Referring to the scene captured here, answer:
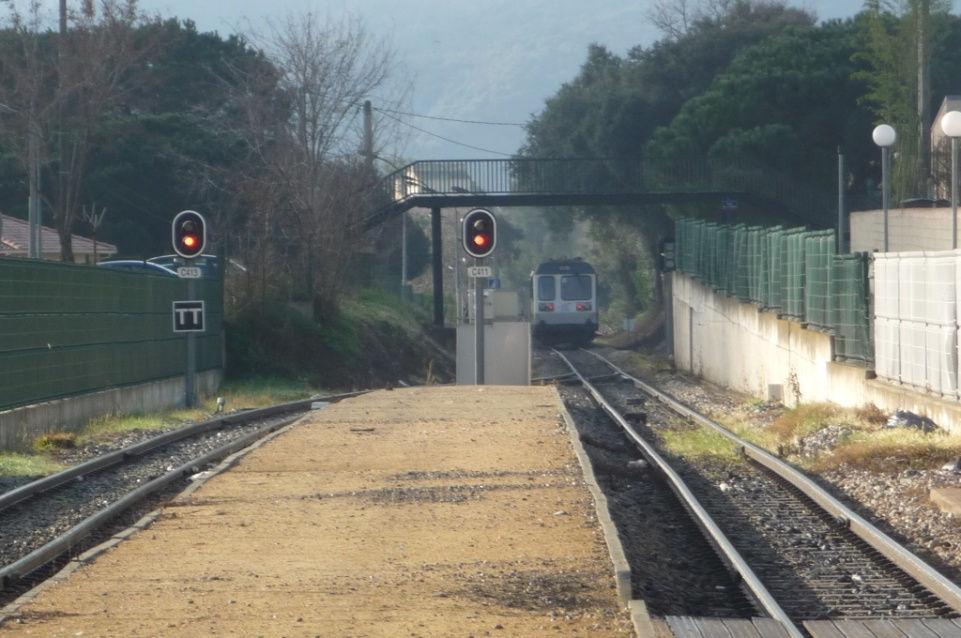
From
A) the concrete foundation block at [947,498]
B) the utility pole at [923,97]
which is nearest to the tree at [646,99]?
the utility pole at [923,97]

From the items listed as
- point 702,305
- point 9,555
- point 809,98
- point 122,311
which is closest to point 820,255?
point 122,311

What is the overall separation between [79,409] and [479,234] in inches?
282

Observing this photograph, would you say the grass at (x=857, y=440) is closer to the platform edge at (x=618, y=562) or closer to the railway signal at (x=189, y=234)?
the platform edge at (x=618, y=562)

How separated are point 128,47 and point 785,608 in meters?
32.5

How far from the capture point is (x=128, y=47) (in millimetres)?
37125

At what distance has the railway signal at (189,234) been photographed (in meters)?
21.7

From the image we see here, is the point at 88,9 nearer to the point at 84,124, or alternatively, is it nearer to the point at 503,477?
the point at 84,124

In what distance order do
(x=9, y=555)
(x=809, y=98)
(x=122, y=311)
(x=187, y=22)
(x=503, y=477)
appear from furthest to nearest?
(x=187, y=22) → (x=809, y=98) → (x=122, y=311) → (x=503, y=477) → (x=9, y=555)

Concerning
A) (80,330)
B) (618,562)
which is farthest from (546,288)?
(618,562)

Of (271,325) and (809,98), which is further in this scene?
(809,98)

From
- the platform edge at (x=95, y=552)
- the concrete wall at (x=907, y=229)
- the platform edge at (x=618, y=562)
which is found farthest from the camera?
the concrete wall at (x=907, y=229)

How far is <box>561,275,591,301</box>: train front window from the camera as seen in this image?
172ft

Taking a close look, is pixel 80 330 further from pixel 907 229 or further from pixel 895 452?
pixel 907 229

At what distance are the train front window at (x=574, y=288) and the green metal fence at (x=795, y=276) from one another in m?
14.0
